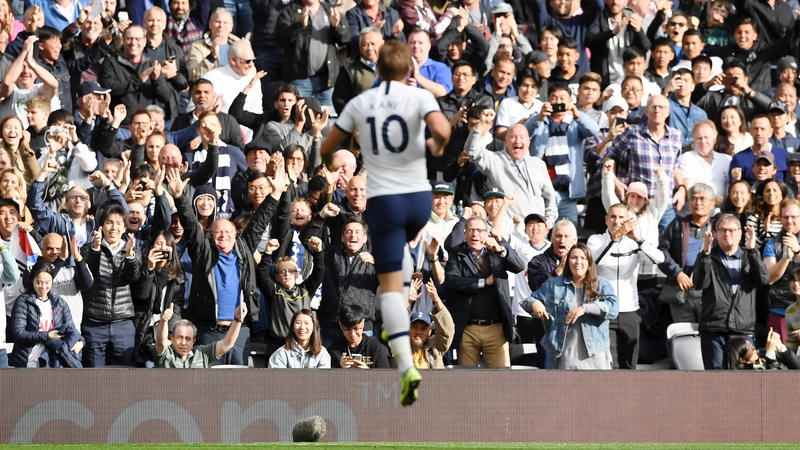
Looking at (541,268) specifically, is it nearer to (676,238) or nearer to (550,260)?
(550,260)

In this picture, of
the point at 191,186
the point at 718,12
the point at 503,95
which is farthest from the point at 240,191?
the point at 718,12

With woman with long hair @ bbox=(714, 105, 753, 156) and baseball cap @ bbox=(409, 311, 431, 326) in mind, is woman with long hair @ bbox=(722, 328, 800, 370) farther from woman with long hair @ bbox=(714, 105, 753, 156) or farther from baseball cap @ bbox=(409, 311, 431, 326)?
woman with long hair @ bbox=(714, 105, 753, 156)

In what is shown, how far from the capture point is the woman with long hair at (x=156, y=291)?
11906 millimetres

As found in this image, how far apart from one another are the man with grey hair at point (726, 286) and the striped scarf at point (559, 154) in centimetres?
255

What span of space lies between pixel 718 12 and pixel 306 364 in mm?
9579

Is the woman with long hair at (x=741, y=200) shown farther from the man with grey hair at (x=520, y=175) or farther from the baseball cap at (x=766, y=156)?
the man with grey hair at (x=520, y=175)

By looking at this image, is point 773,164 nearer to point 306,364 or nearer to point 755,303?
point 755,303

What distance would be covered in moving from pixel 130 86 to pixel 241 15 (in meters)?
3.12

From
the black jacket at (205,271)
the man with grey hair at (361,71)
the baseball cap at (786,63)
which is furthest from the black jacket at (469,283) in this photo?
the baseball cap at (786,63)

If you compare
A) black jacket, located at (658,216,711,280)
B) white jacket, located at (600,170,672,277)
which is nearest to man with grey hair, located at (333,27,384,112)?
white jacket, located at (600,170,672,277)

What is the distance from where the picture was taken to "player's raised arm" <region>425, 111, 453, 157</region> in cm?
789

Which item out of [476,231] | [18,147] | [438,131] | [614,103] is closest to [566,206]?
[614,103]

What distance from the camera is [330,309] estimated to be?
12.2 metres

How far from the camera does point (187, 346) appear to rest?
11.5 meters
